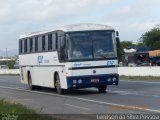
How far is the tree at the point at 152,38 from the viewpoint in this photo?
366 ft

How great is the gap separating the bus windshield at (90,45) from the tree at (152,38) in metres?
83.9

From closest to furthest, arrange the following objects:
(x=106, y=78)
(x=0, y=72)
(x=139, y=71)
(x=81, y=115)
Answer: (x=81, y=115) → (x=106, y=78) → (x=139, y=71) → (x=0, y=72)

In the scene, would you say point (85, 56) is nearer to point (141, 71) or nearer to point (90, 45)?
point (90, 45)

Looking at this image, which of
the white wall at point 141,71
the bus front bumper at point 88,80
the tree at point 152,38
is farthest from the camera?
the tree at point 152,38

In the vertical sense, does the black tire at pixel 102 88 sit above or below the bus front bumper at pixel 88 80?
below

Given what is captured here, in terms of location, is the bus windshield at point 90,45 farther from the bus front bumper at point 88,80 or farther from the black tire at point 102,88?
the black tire at point 102,88

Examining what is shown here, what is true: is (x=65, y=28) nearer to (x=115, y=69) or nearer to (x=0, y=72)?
(x=115, y=69)

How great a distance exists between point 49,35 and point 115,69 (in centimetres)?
432

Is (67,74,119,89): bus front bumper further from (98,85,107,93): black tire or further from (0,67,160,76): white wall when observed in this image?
(0,67,160,76): white wall

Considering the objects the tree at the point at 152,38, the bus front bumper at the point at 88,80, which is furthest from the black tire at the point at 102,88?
the tree at the point at 152,38

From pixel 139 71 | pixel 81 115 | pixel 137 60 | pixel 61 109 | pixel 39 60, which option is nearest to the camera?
pixel 81 115

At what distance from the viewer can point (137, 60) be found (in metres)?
71.3

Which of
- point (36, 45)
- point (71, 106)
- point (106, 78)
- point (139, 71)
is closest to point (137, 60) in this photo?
point (139, 71)

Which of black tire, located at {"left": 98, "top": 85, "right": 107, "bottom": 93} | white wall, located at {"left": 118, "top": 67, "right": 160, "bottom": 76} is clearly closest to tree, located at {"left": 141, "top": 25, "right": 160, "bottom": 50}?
white wall, located at {"left": 118, "top": 67, "right": 160, "bottom": 76}
